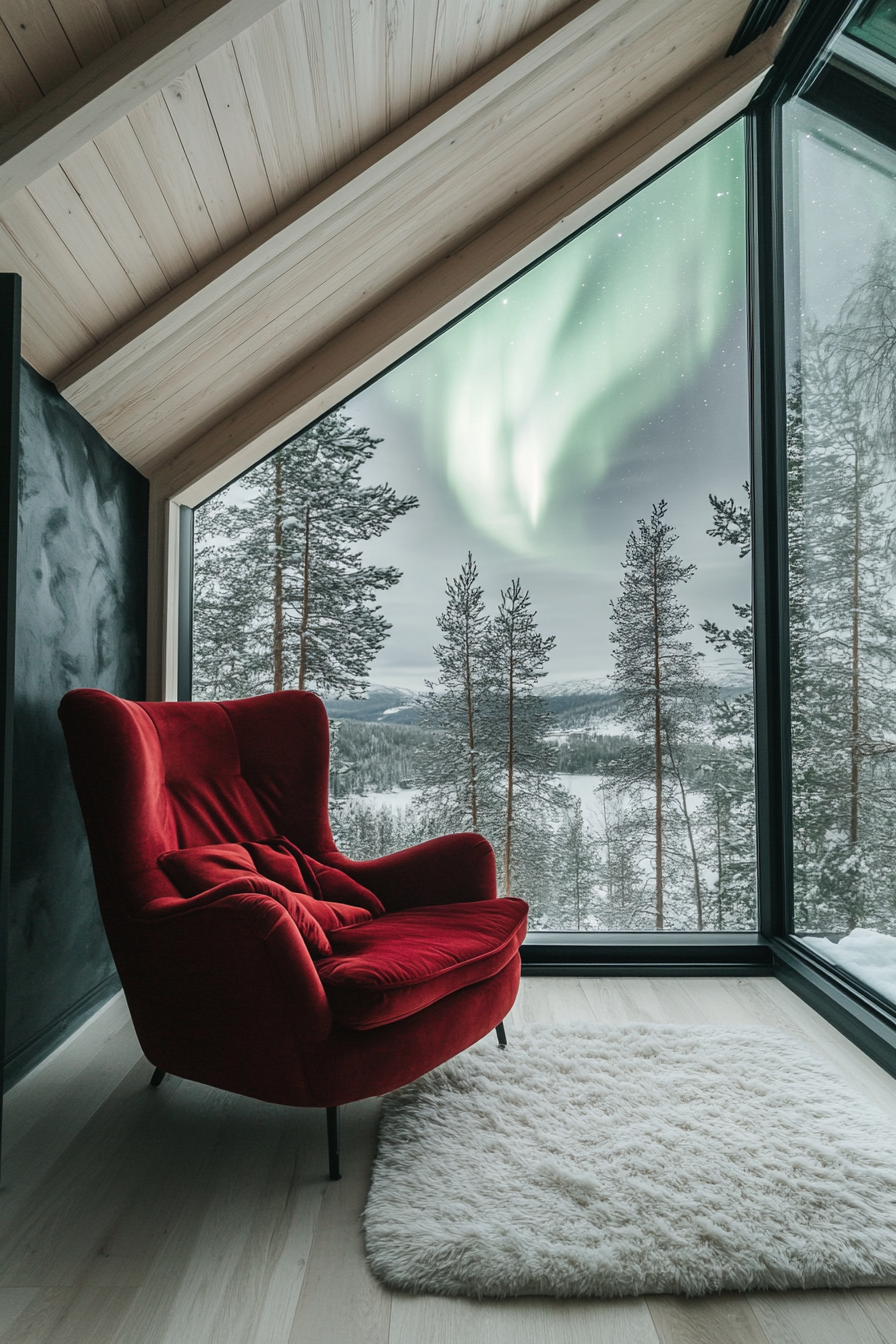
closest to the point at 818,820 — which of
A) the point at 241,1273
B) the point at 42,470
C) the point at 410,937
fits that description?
the point at 410,937

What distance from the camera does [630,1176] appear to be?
1.66 m

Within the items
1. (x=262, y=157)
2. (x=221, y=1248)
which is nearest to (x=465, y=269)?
(x=262, y=157)

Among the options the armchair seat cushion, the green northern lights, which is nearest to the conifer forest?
the green northern lights

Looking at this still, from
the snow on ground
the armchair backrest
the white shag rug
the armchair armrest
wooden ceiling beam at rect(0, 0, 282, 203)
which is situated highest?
wooden ceiling beam at rect(0, 0, 282, 203)

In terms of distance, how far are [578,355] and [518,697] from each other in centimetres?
142

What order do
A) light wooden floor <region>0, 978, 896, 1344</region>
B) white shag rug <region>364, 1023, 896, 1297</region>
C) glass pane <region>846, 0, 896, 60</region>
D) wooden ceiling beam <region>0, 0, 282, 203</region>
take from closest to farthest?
light wooden floor <region>0, 978, 896, 1344</region>
white shag rug <region>364, 1023, 896, 1297</region>
wooden ceiling beam <region>0, 0, 282, 203</region>
glass pane <region>846, 0, 896, 60</region>

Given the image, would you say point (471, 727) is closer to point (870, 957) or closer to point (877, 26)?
point (870, 957)

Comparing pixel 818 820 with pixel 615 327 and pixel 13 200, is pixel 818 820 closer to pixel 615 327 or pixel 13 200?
pixel 615 327

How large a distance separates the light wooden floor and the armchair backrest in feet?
1.82

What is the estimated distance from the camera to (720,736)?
319 centimetres

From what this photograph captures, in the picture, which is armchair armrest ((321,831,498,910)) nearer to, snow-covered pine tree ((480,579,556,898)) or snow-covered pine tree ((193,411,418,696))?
snow-covered pine tree ((480,579,556,898))

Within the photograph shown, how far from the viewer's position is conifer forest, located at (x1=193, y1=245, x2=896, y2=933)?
3.18m

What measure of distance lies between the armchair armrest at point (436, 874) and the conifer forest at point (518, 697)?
761 mm

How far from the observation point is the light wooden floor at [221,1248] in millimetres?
1297
